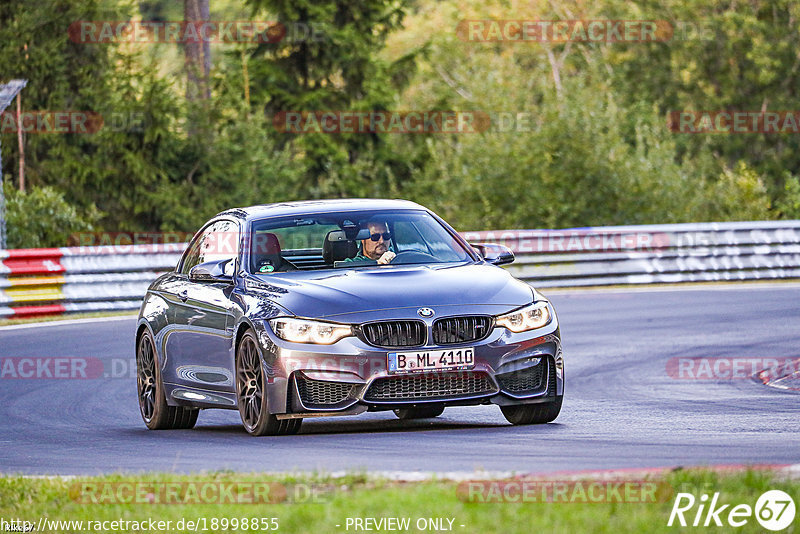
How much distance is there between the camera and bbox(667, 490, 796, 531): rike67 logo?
6.03 meters

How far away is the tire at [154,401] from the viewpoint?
12148 mm

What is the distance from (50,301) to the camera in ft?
76.2

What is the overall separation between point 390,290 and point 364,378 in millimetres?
638

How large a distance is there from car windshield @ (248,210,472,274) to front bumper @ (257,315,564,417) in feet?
3.89

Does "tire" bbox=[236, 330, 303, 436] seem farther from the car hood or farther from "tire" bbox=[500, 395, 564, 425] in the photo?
"tire" bbox=[500, 395, 564, 425]

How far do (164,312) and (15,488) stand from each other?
4.33 meters

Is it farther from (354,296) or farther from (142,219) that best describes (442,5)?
(354,296)

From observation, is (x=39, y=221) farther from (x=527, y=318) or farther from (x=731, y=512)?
(x=731, y=512)

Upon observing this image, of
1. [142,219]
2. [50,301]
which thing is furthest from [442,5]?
[50,301]

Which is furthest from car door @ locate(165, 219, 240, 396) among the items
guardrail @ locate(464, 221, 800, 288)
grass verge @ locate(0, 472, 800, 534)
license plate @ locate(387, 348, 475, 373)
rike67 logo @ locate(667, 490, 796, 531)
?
guardrail @ locate(464, 221, 800, 288)

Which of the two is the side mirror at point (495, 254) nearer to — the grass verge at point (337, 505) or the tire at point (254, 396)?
the tire at point (254, 396)

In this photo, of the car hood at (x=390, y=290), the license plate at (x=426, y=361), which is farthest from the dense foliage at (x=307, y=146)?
the license plate at (x=426, y=361)

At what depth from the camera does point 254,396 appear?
34.3 ft

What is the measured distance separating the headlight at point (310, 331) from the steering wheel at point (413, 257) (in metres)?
1.35
